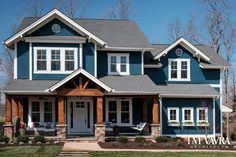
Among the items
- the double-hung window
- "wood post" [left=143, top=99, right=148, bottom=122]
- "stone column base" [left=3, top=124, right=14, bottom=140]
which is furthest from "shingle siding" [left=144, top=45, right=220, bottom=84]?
"stone column base" [left=3, top=124, right=14, bottom=140]

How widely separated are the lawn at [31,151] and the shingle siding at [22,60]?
732cm

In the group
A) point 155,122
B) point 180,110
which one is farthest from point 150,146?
point 180,110

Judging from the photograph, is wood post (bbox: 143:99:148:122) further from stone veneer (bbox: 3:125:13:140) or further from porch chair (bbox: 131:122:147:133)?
stone veneer (bbox: 3:125:13:140)

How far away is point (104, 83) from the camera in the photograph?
2770 centimetres

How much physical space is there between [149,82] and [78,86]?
568 centimetres

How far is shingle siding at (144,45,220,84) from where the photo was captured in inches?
1303

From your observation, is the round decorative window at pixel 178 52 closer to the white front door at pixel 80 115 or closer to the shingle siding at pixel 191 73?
the shingle siding at pixel 191 73

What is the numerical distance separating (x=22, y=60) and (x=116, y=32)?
828 centimetres

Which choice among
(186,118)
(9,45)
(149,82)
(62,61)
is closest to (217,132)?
(186,118)

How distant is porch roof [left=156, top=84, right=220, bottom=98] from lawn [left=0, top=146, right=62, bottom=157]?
36.0ft

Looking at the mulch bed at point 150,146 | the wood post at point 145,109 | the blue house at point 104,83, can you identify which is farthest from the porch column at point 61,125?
the wood post at point 145,109

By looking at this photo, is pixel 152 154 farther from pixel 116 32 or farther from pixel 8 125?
pixel 116 32

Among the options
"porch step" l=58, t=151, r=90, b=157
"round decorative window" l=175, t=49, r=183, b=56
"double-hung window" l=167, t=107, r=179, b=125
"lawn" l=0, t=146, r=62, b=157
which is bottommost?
"porch step" l=58, t=151, r=90, b=157

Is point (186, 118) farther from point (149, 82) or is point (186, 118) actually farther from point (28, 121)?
point (28, 121)
